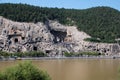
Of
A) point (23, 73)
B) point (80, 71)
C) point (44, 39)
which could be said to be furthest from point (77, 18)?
point (23, 73)

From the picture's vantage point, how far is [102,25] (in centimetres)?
18562

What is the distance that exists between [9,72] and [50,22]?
463ft

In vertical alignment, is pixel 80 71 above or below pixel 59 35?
below

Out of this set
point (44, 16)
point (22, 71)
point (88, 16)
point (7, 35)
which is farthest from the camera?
point (88, 16)

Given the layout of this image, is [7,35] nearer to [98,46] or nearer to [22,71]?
[98,46]

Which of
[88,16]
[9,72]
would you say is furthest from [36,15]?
[9,72]

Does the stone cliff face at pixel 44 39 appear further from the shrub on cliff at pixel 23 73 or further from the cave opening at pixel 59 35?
the shrub on cliff at pixel 23 73

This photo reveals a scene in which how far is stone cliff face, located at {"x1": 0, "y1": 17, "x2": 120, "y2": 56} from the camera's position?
140500 mm

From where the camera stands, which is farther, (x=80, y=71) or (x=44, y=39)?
(x=44, y=39)

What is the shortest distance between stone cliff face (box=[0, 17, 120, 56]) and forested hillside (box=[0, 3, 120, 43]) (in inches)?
173

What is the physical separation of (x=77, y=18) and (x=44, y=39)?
43801 millimetres

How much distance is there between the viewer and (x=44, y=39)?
15112 centimetres

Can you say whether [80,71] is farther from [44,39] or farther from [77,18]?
[77,18]

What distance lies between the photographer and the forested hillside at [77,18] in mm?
156375
